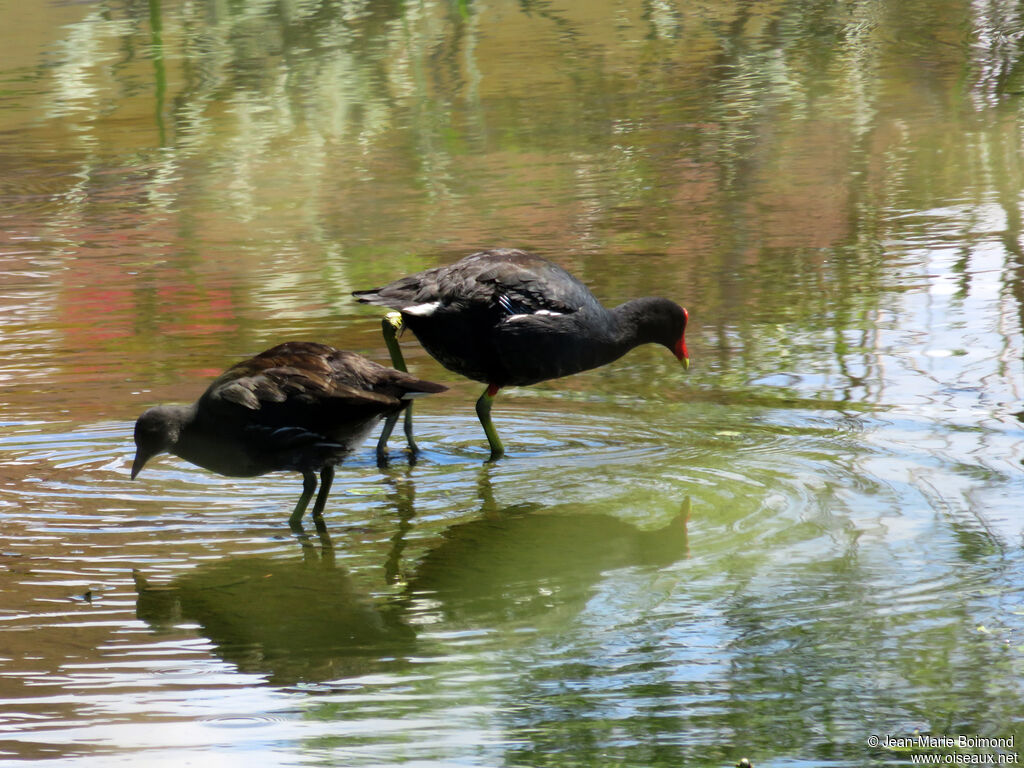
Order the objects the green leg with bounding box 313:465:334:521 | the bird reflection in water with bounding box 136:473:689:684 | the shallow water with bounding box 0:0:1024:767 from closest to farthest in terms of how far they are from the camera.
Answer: the shallow water with bounding box 0:0:1024:767 → the bird reflection in water with bounding box 136:473:689:684 → the green leg with bounding box 313:465:334:521

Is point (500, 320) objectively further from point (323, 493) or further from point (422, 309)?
point (323, 493)

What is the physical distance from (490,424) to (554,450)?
0.32m

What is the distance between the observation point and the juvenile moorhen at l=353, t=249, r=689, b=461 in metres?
6.86

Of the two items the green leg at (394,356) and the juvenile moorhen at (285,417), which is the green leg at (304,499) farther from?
the green leg at (394,356)

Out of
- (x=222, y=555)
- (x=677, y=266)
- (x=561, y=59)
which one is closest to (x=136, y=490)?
(x=222, y=555)

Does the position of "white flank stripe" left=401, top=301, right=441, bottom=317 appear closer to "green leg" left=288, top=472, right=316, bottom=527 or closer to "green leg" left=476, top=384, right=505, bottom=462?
"green leg" left=476, top=384, right=505, bottom=462

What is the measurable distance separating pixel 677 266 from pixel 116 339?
3700 mm

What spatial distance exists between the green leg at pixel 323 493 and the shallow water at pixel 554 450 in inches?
2.9

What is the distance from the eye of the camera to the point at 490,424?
22.7 feet

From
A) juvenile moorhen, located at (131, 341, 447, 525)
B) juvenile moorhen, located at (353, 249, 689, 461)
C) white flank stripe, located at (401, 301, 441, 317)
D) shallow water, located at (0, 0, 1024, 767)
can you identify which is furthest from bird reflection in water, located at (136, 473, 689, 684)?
white flank stripe, located at (401, 301, 441, 317)

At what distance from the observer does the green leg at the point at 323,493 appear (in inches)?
240

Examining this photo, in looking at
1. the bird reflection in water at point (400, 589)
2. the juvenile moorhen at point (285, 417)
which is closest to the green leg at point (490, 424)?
the bird reflection in water at point (400, 589)

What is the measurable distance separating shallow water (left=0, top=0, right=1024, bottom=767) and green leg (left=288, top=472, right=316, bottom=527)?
8cm

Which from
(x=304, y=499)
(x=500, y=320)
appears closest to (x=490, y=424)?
(x=500, y=320)
